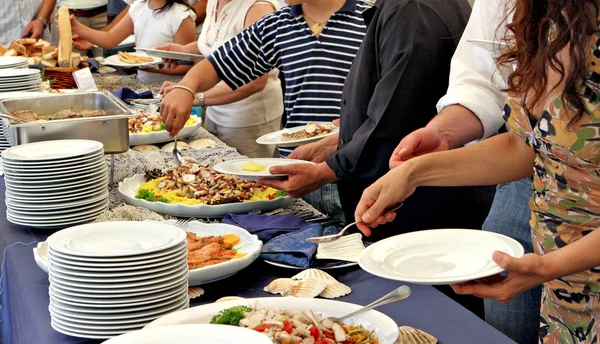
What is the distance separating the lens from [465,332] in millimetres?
1199

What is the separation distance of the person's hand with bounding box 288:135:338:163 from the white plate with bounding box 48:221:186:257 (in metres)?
0.97

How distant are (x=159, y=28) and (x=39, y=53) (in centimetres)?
67

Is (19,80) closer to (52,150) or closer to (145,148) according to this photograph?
(145,148)

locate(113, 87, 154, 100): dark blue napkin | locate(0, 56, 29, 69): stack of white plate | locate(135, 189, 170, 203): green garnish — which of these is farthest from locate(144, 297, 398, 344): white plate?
locate(0, 56, 29, 69): stack of white plate

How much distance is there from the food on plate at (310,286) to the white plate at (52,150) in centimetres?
64

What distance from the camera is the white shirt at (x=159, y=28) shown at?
4.12 m

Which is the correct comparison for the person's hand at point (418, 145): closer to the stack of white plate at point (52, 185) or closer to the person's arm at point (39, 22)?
the stack of white plate at point (52, 185)

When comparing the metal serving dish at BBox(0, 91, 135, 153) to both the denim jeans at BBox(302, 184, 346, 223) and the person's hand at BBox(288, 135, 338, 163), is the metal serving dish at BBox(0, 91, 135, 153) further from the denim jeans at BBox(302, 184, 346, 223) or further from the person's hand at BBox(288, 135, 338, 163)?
the denim jeans at BBox(302, 184, 346, 223)

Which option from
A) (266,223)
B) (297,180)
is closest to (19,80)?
(297,180)

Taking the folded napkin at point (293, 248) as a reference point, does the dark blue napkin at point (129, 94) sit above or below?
below

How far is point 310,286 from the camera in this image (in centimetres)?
131

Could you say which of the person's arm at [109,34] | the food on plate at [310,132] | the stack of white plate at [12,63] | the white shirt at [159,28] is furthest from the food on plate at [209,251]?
the person's arm at [109,34]

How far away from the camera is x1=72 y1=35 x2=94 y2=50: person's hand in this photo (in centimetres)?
478

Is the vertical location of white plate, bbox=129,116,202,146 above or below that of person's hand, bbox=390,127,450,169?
below
